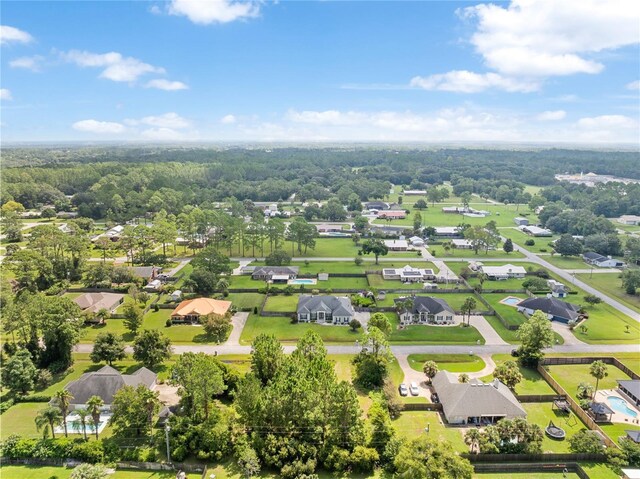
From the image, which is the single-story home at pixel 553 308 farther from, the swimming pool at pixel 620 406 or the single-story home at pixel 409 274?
the swimming pool at pixel 620 406

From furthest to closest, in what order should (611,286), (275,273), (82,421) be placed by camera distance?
(275,273)
(611,286)
(82,421)

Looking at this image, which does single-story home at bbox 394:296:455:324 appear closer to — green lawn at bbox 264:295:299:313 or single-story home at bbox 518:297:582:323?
single-story home at bbox 518:297:582:323

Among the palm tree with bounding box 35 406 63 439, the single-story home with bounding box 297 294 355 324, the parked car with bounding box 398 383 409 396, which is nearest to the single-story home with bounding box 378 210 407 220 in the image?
the single-story home with bounding box 297 294 355 324

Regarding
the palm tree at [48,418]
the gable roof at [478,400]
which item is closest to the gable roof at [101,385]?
the palm tree at [48,418]

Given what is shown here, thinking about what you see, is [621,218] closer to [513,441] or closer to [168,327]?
[513,441]

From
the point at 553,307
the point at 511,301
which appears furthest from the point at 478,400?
the point at 511,301

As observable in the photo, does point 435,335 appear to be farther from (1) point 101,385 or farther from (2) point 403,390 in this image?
(1) point 101,385

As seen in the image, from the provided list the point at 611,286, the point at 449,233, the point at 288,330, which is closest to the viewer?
the point at 288,330

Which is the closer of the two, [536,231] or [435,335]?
[435,335]
